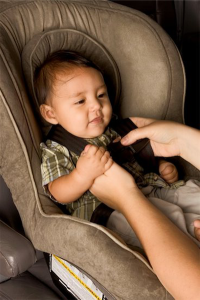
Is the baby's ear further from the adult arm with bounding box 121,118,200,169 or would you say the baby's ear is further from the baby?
the adult arm with bounding box 121,118,200,169

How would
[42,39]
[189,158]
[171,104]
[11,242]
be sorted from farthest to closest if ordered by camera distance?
[171,104] → [42,39] → [189,158] → [11,242]

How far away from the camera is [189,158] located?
1250 mm

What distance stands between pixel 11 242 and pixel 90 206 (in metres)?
0.30

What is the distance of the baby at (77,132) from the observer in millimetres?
1204

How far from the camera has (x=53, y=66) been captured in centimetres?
131

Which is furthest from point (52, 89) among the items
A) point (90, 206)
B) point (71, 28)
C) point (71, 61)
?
point (90, 206)

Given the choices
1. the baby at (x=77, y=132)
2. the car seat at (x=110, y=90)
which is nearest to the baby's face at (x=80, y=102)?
the baby at (x=77, y=132)

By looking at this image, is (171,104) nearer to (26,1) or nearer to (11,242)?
(26,1)

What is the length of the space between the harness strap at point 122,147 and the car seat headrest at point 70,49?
5.3 inches

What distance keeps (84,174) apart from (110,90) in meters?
0.46

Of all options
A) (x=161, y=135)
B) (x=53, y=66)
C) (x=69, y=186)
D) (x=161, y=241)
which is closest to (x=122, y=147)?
(x=161, y=135)

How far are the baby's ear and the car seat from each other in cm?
4

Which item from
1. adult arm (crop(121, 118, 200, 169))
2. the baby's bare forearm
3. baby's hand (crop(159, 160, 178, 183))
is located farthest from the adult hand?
the baby's bare forearm

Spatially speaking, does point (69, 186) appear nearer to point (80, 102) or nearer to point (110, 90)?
point (80, 102)
